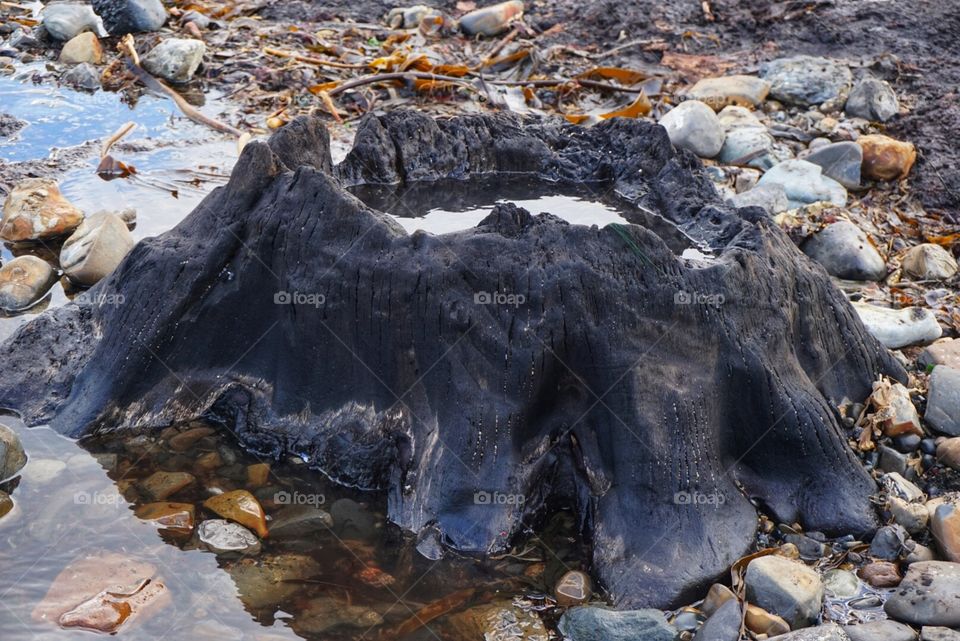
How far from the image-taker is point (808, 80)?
924cm

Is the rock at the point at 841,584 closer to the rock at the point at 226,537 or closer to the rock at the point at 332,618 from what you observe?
the rock at the point at 332,618

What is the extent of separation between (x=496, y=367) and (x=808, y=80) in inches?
252

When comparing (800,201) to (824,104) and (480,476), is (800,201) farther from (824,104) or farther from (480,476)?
(480,476)

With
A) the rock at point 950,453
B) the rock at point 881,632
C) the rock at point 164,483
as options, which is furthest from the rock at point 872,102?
the rock at point 164,483

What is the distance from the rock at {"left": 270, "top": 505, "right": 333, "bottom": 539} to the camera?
4.25 m

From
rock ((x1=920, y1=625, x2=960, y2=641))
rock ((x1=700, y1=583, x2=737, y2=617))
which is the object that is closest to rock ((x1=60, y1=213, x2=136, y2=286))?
rock ((x1=700, y1=583, x2=737, y2=617))

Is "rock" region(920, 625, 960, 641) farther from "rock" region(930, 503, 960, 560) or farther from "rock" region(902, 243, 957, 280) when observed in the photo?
"rock" region(902, 243, 957, 280)

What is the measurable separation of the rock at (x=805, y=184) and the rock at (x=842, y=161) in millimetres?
124

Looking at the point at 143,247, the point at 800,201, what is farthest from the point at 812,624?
the point at 800,201

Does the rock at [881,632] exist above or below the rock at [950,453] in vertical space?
above

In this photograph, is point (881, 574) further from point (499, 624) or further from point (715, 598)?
point (499, 624)

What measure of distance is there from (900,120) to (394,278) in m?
6.08

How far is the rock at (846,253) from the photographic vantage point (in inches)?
257

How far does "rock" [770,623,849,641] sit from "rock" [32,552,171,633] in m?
2.34
